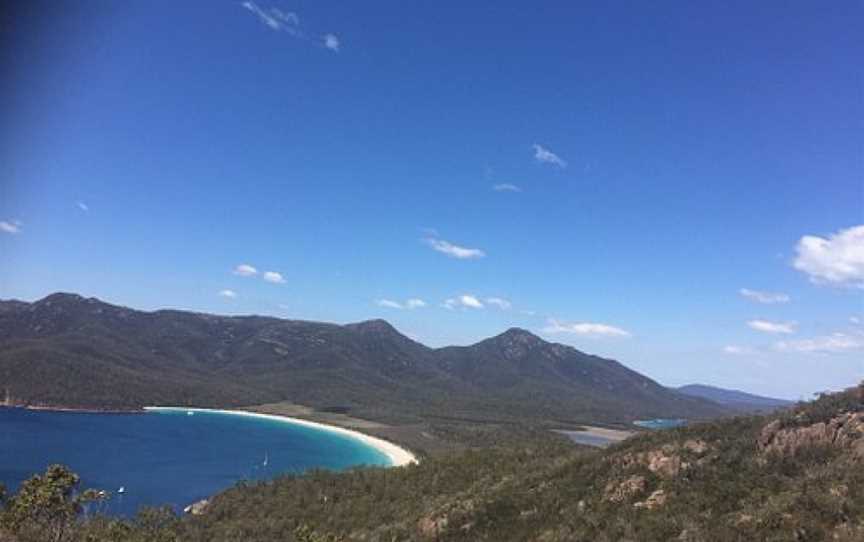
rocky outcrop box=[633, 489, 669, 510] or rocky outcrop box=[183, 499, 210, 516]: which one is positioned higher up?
rocky outcrop box=[633, 489, 669, 510]

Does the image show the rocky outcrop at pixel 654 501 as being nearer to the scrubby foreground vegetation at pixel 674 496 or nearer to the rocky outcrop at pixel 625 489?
the scrubby foreground vegetation at pixel 674 496

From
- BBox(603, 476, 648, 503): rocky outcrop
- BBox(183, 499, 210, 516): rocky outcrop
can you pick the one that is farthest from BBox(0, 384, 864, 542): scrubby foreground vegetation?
BBox(183, 499, 210, 516): rocky outcrop

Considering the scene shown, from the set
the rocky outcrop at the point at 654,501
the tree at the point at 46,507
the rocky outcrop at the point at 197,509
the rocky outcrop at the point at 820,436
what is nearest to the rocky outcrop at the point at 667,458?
the rocky outcrop at the point at 654,501

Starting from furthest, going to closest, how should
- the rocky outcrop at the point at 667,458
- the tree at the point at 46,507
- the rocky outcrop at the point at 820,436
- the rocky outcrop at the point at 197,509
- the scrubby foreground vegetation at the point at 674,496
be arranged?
the rocky outcrop at the point at 197,509 < the tree at the point at 46,507 < the rocky outcrop at the point at 667,458 < the rocky outcrop at the point at 820,436 < the scrubby foreground vegetation at the point at 674,496

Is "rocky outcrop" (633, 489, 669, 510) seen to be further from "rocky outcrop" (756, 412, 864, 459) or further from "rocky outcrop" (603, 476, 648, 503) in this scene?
"rocky outcrop" (756, 412, 864, 459)

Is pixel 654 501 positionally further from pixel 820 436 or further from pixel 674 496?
pixel 820 436

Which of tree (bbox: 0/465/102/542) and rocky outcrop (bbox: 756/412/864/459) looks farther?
tree (bbox: 0/465/102/542)

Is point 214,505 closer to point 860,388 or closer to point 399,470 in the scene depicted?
point 399,470

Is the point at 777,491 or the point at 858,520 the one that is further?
the point at 777,491

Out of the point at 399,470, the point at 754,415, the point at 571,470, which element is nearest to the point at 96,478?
the point at 399,470
